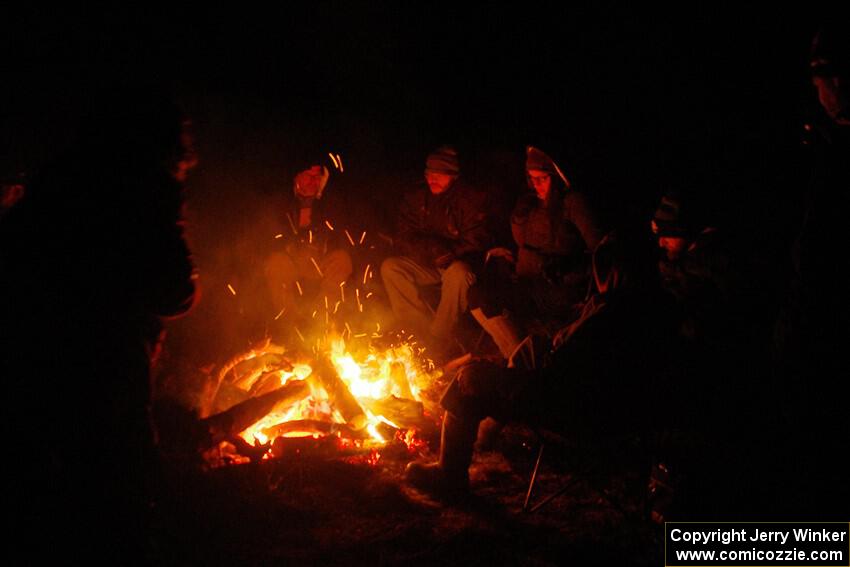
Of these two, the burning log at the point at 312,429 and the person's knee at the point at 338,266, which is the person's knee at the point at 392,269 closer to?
the person's knee at the point at 338,266

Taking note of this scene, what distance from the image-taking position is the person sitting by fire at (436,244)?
678 centimetres

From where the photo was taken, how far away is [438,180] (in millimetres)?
6934

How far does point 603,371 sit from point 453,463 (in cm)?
129

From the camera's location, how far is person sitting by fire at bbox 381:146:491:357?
→ 678cm

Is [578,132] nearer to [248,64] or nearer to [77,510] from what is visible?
[248,64]

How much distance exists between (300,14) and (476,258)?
506cm

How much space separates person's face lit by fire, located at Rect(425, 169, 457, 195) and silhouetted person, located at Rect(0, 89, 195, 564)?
4429 mm

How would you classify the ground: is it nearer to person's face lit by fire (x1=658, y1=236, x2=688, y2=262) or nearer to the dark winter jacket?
person's face lit by fire (x1=658, y1=236, x2=688, y2=262)

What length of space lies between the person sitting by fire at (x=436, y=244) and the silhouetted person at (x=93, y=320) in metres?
4.19

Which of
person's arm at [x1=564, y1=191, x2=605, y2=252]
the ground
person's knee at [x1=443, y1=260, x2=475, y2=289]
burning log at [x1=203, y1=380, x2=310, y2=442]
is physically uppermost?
person's arm at [x1=564, y1=191, x2=605, y2=252]

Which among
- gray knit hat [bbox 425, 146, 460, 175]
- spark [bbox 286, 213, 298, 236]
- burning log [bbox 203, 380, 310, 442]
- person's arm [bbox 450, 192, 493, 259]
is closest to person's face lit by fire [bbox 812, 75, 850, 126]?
burning log [bbox 203, 380, 310, 442]

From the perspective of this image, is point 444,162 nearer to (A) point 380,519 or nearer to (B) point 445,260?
(B) point 445,260

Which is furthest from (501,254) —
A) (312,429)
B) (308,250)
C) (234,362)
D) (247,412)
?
(247,412)

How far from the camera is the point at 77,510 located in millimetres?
2459
